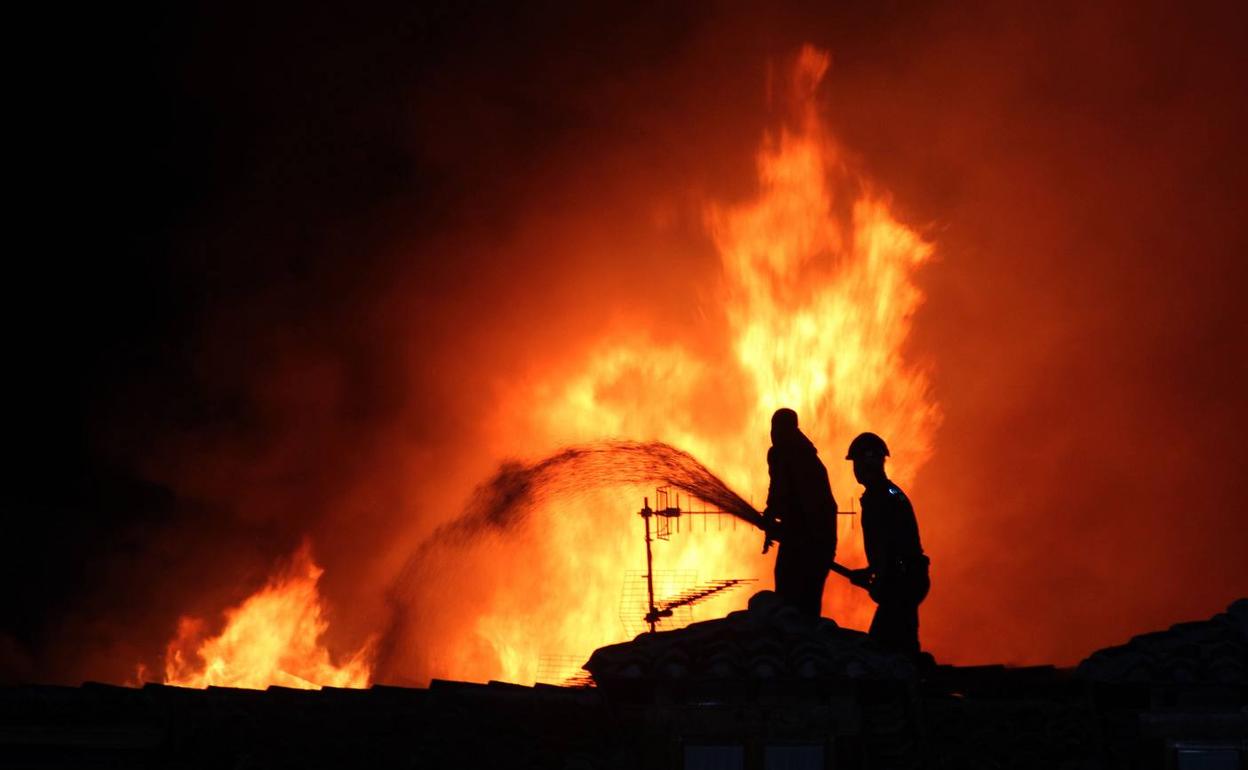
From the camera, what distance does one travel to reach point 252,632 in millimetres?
53688

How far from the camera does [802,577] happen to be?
1628 centimetres

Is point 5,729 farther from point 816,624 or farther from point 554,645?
point 554,645

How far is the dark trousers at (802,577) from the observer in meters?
16.3

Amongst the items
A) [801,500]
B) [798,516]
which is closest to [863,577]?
[798,516]

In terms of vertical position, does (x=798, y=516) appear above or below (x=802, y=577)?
above

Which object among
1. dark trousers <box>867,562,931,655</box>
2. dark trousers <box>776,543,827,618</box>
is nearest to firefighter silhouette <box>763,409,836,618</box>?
dark trousers <box>776,543,827,618</box>

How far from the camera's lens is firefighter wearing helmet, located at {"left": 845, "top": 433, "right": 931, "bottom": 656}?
16.0 metres

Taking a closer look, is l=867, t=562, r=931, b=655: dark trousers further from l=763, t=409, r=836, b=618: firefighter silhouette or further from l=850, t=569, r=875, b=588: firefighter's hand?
l=763, t=409, r=836, b=618: firefighter silhouette

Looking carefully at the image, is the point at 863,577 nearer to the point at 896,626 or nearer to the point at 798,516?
the point at 896,626

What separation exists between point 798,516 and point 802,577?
67 cm

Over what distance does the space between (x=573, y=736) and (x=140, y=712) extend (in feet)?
13.1

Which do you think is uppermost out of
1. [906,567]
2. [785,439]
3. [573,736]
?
[785,439]

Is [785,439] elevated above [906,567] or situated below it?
above

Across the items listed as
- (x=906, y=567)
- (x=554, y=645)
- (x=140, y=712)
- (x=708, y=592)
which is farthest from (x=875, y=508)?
(x=554, y=645)
